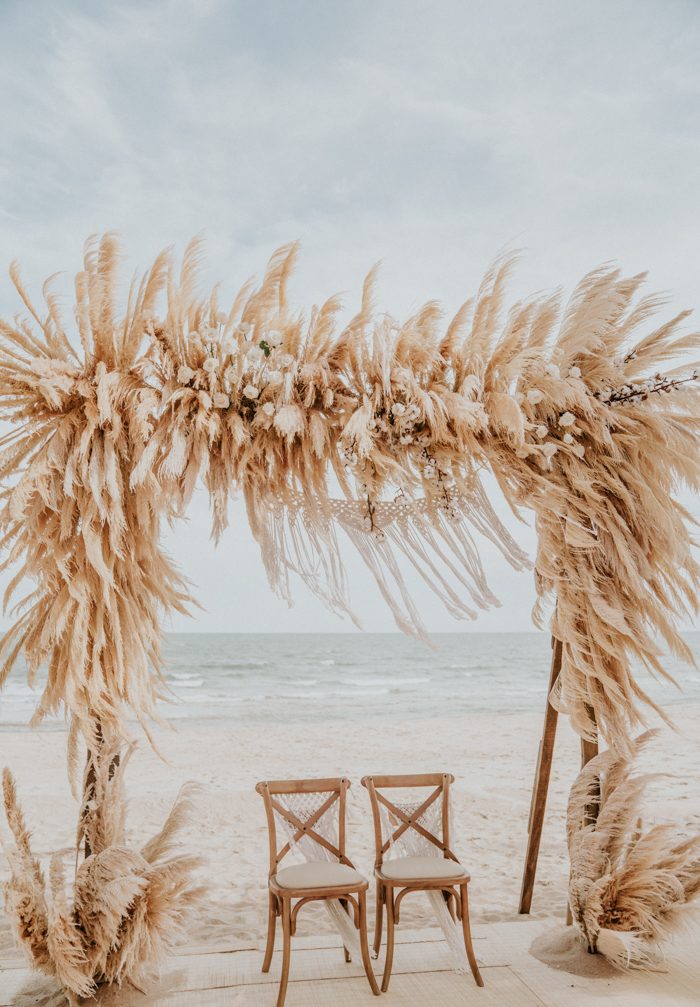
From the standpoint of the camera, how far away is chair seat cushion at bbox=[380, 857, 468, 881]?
2412 millimetres

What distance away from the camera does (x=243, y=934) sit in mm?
3086

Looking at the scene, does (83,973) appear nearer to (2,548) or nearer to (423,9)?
(2,548)

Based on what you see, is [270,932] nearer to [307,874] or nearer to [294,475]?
[307,874]

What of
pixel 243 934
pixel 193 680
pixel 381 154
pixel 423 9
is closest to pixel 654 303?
pixel 423 9

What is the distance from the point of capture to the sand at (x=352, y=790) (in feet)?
11.7

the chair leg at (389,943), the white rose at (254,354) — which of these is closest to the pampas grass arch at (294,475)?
the white rose at (254,354)

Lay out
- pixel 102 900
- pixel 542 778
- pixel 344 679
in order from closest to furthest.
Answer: pixel 102 900 < pixel 542 778 < pixel 344 679

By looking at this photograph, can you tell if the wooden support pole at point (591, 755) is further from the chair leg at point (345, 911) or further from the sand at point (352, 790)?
the chair leg at point (345, 911)

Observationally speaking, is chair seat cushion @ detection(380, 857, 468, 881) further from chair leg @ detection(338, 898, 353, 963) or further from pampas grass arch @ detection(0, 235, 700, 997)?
pampas grass arch @ detection(0, 235, 700, 997)

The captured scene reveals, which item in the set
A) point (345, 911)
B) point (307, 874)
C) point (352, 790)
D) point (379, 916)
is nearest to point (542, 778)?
point (379, 916)

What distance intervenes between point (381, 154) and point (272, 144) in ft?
2.40

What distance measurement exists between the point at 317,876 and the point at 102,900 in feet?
2.33

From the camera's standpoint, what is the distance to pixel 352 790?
624cm

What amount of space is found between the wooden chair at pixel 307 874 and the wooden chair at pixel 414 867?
92 millimetres
